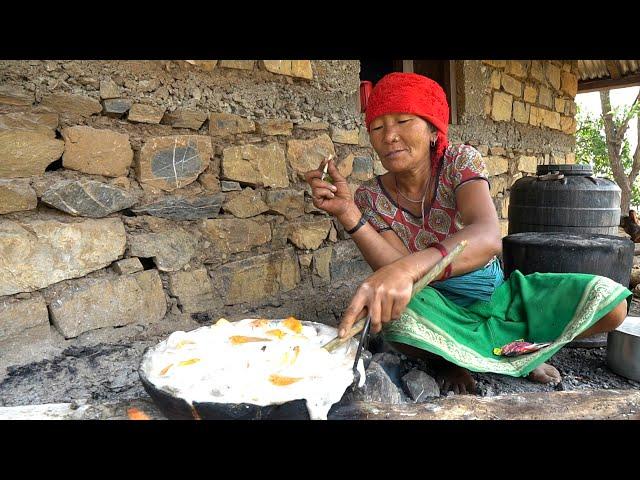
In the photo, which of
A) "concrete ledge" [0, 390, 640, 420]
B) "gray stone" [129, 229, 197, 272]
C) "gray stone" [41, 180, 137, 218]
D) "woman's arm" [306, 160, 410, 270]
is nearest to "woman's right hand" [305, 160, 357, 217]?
"woman's arm" [306, 160, 410, 270]

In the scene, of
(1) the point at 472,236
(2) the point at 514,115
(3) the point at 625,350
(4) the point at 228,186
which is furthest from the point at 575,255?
(2) the point at 514,115

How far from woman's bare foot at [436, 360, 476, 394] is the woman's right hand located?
2.64 feet

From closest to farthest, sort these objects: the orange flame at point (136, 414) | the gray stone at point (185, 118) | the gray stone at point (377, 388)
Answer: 1. the orange flame at point (136, 414)
2. the gray stone at point (377, 388)
3. the gray stone at point (185, 118)

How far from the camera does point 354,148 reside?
305 cm

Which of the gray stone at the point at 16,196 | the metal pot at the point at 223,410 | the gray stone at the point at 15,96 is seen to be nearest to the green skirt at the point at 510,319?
the metal pot at the point at 223,410

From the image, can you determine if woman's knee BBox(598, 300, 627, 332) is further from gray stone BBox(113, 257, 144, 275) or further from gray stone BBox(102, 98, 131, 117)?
gray stone BBox(102, 98, 131, 117)

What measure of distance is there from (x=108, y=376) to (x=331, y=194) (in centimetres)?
110

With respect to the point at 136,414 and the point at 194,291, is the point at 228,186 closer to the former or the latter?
the point at 194,291

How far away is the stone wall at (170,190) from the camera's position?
183 centimetres

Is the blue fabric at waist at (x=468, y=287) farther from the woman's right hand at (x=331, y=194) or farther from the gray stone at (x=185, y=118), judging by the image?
the gray stone at (x=185, y=118)

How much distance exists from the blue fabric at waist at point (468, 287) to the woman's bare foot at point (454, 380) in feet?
0.95

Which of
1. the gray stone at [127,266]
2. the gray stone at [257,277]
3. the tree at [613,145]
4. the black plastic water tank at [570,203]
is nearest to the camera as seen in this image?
A: the gray stone at [127,266]
